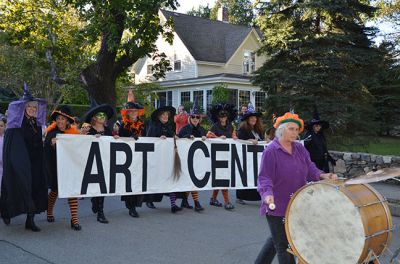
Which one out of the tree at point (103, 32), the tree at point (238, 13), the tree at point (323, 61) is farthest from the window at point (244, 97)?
the tree at point (238, 13)

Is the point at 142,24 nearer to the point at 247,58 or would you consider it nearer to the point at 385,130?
the point at 385,130

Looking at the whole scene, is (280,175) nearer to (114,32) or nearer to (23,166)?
(23,166)

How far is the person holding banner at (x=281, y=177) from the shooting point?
4316mm

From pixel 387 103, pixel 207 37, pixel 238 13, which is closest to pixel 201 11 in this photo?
pixel 238 13

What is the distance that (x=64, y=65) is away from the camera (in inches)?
927

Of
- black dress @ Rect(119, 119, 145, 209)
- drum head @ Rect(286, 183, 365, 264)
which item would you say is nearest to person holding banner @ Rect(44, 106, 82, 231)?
black dress @ Rect(119, 119, 145, 209)

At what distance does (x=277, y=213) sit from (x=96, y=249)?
2.90 metres

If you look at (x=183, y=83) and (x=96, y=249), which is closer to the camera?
(x=96, y=249)

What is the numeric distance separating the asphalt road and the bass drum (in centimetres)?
123

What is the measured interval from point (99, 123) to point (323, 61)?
397 inches

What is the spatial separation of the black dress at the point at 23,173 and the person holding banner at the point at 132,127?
1.58 m

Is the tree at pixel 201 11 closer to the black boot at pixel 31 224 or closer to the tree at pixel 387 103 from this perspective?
the tree at pixel 387 103

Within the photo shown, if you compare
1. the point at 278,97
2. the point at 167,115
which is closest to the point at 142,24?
the point at 278,97

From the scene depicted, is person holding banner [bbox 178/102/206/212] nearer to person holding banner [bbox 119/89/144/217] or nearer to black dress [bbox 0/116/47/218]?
person holding banner [bbox 119/89/144/217]
